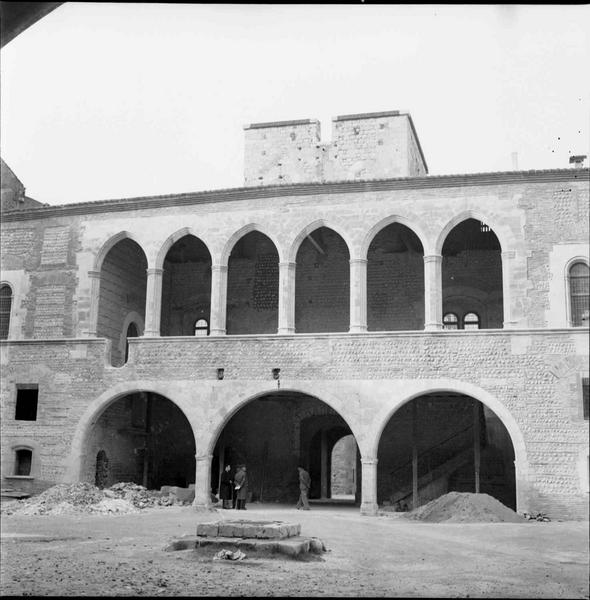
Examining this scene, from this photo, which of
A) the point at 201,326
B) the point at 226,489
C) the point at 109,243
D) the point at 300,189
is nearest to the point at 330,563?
the point at 226,489

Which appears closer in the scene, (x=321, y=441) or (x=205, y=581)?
(x=205, y=581)

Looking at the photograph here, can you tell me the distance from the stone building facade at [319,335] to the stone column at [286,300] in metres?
0.04

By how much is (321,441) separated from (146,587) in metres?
11.9

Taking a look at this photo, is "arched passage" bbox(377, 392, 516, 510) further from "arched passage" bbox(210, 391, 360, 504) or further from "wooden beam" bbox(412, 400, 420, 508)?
"arched passage" bbox(210, 391, 360, 504)

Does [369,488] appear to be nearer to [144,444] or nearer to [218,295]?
[218,295]

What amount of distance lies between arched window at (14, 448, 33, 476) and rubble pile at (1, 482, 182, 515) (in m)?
1.24

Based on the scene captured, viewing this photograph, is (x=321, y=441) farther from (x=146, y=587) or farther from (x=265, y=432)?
(x=146, y=587)

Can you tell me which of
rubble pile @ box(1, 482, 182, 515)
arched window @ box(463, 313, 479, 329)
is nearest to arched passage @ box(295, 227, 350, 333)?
arched window @ box(463, 313, 479, 329)

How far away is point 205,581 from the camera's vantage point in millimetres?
8109

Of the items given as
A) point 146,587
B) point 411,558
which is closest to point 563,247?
point 411,558

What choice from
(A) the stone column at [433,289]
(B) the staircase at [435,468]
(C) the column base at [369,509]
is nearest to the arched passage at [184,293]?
(B) the staircase at [435,468]

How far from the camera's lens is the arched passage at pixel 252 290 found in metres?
20.1

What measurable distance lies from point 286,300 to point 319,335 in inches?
44.9

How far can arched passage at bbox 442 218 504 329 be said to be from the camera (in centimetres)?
1861
